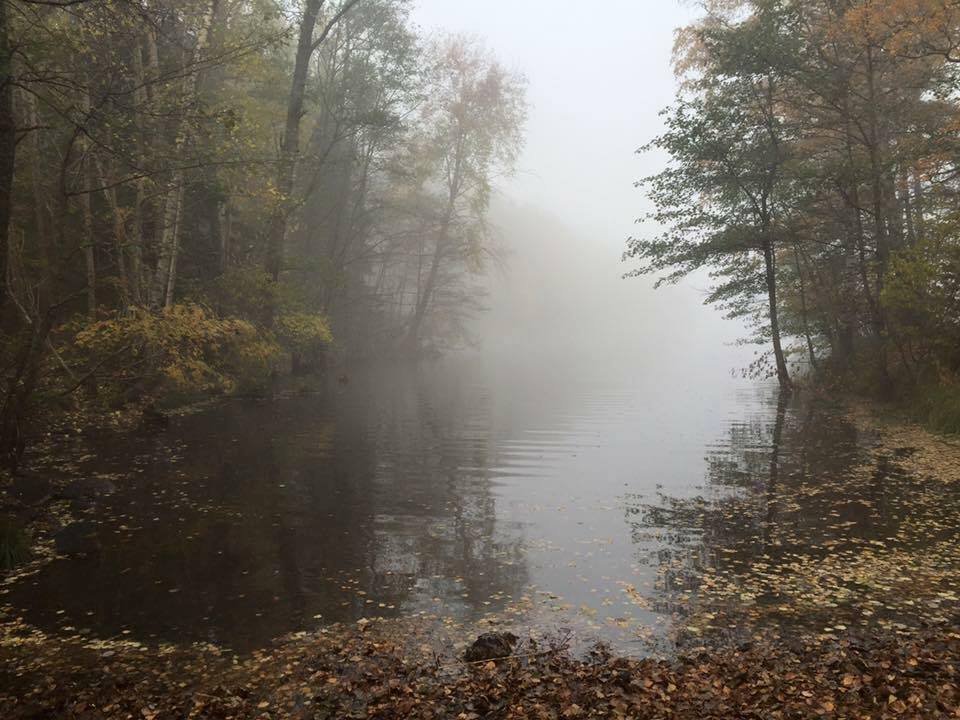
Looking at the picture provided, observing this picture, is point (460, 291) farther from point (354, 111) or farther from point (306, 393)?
point (306, 393)

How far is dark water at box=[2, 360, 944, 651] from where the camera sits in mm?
7906

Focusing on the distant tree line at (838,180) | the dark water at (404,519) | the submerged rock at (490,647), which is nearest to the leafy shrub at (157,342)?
the dark water at (404,519)

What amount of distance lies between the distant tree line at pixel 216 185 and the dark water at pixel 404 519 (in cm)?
281

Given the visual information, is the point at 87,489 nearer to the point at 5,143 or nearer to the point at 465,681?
the point at 5,143

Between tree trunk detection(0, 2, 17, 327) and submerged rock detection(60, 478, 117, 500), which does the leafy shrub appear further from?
tree trunk detection(0, 2, 17, 327)

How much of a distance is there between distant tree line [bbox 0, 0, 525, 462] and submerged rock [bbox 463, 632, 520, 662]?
795 centimetres

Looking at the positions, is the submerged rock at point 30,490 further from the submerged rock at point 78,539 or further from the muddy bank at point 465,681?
the muddy bank at point 465,681

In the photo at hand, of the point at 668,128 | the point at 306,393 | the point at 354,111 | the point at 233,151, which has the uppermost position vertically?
the point at 354,111

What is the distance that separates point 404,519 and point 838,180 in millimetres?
18902

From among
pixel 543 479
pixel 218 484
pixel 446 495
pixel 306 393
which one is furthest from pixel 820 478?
pixel 306 393

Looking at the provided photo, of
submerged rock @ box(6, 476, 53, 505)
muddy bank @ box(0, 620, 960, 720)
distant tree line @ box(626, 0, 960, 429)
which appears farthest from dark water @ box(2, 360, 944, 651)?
distant tree line @ box(626, 0, 960, 429)

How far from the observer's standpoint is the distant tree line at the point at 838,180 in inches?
747

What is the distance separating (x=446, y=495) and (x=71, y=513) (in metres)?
6.57

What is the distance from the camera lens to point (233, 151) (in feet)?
60.4
